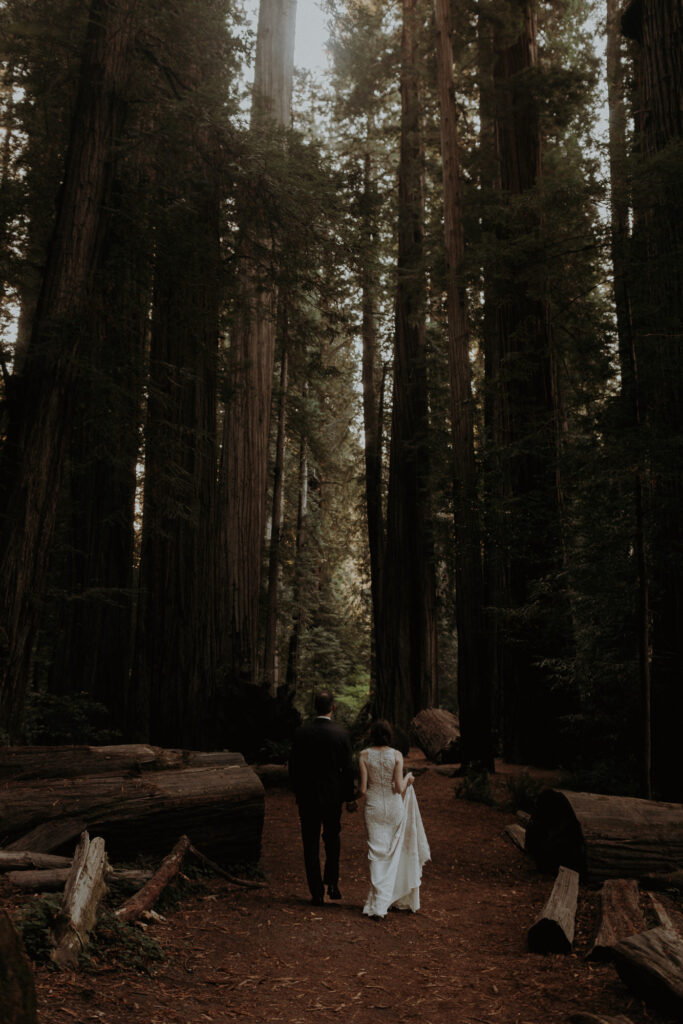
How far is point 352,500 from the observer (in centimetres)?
2869

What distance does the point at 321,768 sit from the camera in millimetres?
6426

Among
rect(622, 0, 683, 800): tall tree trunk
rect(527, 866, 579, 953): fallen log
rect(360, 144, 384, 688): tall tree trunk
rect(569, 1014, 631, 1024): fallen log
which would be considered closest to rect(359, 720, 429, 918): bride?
rect(527, 866, 579, 953): fallen log

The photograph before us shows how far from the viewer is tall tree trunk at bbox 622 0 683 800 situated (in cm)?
766

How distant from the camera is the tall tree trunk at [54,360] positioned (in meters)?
6.86

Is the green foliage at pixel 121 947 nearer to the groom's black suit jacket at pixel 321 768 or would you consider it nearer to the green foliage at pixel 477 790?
the groom's black suit jacket at pixel 321 768

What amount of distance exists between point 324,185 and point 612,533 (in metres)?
5.08

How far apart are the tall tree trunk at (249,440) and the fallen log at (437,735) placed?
4690mm

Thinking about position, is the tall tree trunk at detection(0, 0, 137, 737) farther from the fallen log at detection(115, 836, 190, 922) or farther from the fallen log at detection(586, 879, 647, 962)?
the fallen log at detection(586, 879, 647, 962)

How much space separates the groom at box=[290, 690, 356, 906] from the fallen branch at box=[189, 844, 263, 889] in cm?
52

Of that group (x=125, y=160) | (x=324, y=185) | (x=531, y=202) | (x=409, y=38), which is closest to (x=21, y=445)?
(x=125, y=160)

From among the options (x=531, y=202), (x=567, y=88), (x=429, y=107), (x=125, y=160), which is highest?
(x=429, y=107)

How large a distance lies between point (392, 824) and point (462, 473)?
701 cm

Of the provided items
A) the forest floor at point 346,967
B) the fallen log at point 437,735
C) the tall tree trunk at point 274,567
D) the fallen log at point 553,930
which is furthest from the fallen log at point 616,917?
the tall tree trunk at point 274,567

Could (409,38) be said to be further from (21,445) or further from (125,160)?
(21,445)
